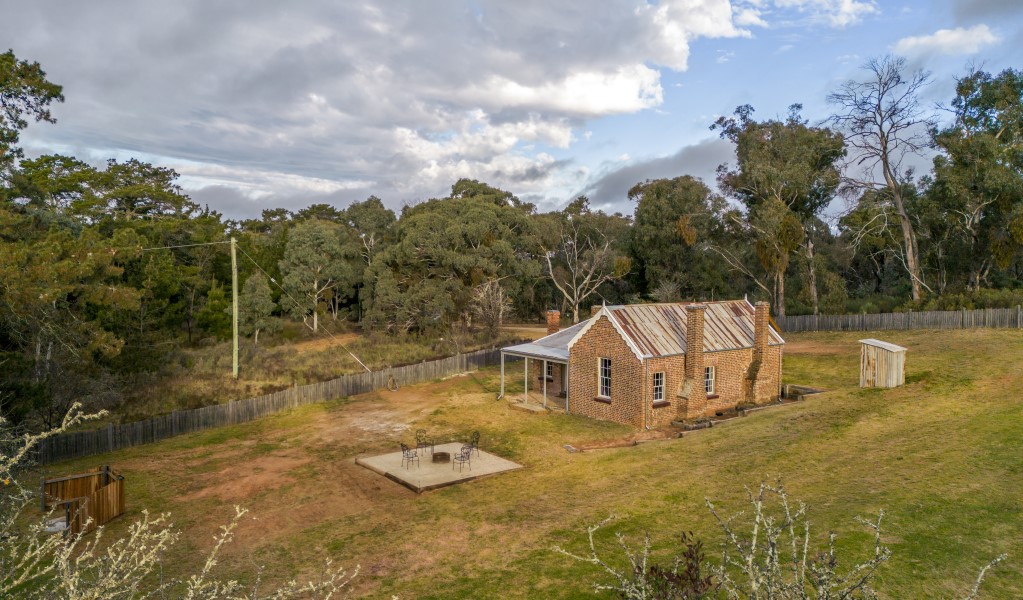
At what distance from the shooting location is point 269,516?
50.0ft

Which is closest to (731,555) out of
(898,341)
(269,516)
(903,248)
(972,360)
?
(269,516)

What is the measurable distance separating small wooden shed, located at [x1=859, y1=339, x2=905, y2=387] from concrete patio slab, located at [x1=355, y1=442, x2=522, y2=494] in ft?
44.7

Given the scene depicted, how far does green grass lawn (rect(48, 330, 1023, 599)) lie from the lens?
11.4 m

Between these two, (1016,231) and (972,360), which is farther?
(1016,231)

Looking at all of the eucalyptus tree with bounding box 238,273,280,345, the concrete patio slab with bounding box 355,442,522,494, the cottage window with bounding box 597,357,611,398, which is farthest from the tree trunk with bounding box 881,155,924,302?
the eucalyptus tree with bounding box 238,273,280,345

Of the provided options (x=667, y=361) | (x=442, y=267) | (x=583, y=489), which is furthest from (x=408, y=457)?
(x=442, y=267)

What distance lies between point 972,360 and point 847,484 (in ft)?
49.8

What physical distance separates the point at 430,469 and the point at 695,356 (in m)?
11.0

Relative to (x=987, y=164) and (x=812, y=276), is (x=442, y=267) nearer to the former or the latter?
(x=812, y=276)

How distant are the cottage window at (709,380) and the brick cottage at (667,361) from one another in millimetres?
40

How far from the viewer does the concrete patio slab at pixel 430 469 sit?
55.8 feet

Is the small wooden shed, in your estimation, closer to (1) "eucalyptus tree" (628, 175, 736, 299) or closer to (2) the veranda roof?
(2) the veranda roof

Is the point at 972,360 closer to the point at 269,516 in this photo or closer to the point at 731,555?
the point at 731,555

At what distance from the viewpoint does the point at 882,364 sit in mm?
21953
